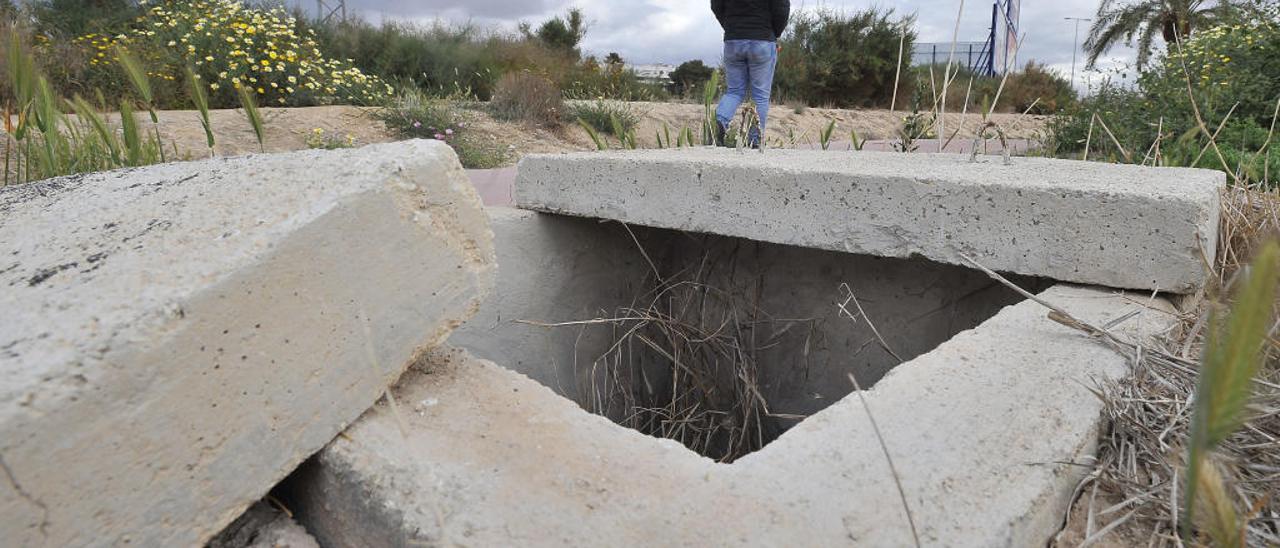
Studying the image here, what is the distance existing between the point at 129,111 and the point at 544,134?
6.29 m

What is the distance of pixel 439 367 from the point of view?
159cm

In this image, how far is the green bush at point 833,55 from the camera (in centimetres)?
1524

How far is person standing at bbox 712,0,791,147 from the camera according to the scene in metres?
5.21

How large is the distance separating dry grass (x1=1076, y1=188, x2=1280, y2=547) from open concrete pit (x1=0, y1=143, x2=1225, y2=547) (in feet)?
0.17

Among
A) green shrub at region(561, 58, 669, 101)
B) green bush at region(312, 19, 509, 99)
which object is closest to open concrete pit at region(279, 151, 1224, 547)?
green bush at region(312, 19, 509, 99)

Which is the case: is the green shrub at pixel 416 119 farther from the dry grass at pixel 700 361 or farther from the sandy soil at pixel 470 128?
the dry grass at pixel 700 361

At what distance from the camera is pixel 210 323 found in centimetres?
115

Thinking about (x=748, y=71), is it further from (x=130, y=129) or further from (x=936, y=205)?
(x=130, y=129)

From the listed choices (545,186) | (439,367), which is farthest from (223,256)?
(545,186)

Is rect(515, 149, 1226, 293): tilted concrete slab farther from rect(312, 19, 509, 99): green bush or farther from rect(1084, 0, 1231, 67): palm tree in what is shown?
rect(1084, 0, 1231, 67): palm tree

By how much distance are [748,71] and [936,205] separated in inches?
148

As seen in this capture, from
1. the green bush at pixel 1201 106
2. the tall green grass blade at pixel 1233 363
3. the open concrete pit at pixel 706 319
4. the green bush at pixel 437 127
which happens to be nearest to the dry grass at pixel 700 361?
the open concrete pit at pixel 706 319

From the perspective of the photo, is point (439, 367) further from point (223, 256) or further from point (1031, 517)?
point (1031, 517)

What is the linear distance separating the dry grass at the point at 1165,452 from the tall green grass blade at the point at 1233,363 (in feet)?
1.91
